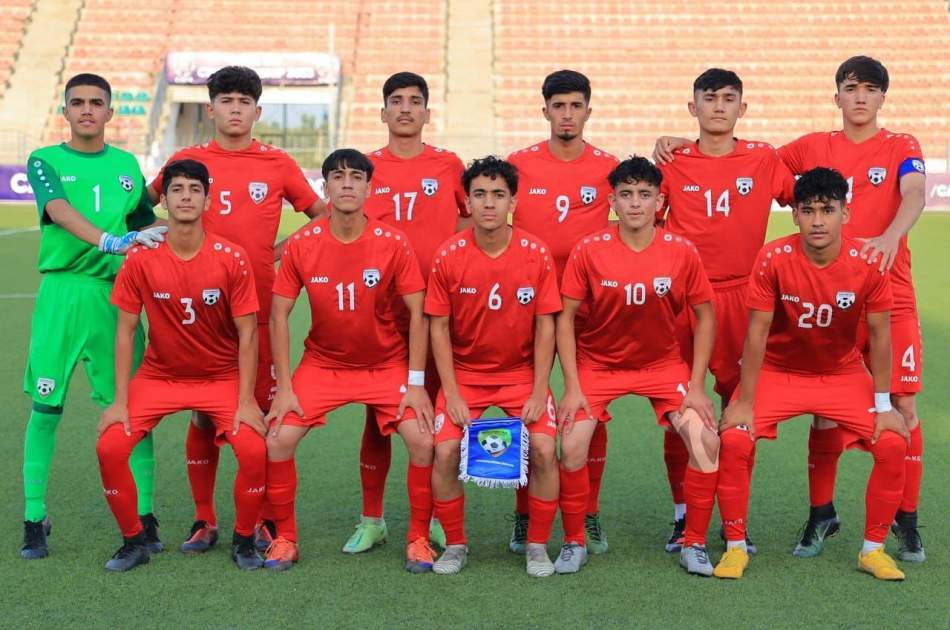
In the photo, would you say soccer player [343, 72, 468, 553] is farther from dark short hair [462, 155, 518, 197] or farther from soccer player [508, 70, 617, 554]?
dark short hair [462, 155, 518, 197]

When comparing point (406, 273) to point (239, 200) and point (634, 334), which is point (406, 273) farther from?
point (634, 334)

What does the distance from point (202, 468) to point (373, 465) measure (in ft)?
2.45

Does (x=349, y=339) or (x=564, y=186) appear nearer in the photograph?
(x=349, y=339)

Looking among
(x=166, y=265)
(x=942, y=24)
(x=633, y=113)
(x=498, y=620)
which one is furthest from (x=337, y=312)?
(x=942, y=24)

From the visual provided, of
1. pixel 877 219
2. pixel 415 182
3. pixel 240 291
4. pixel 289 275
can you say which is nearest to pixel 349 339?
pixel 289 275

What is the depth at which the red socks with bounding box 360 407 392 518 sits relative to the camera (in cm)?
473

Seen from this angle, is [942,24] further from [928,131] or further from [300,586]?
[300,586]

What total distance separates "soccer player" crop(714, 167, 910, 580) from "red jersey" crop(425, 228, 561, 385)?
875mm

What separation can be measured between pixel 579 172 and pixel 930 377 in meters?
4.18

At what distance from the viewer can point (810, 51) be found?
101 ft

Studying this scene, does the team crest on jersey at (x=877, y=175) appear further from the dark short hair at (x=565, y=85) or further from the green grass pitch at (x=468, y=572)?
the green grass pitch at (x=468, y=572)

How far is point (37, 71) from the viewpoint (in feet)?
101

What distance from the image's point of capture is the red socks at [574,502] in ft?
14.4

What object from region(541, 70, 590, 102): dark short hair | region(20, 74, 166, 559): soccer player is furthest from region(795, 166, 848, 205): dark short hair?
region(20, 74, 166, 559): soccer player
